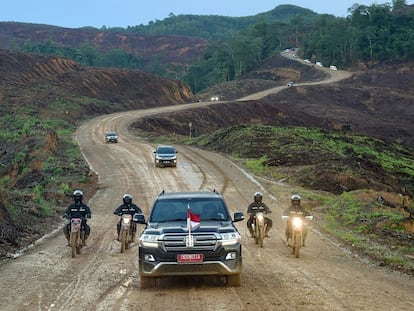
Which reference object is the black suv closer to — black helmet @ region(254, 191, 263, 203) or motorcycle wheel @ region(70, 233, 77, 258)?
motorcycle wheel @ region(70, 233, 77, 258)

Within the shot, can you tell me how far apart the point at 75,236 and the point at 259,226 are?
5.24 m

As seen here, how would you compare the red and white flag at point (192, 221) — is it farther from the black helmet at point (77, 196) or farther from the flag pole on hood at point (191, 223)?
the black helmet at point (77, 196)

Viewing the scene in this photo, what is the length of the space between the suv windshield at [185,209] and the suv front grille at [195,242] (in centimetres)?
123

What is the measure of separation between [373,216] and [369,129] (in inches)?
2721

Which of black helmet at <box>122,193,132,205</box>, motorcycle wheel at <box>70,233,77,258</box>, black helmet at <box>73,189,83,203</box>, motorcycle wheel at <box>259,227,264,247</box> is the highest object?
black helmet at <box>73,189,83,203</box>

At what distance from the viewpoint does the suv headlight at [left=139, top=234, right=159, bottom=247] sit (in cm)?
1134

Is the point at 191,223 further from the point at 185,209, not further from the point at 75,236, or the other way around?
the point at 75,236

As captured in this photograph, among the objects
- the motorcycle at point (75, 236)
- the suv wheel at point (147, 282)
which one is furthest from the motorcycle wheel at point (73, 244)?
the suv wheel at point (147, 282)

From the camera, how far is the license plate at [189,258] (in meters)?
11.1

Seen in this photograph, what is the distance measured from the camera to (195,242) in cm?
1121

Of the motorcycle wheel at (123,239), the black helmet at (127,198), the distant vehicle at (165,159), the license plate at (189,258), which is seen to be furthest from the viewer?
the distant vehicle at (165,159)

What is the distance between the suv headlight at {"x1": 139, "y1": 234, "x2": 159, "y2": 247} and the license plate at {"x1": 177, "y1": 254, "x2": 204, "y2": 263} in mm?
540

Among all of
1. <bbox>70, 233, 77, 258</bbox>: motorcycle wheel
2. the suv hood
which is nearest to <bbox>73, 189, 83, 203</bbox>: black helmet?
<bbox>70, 233, 77, 258</bbox>: motorcycle wheel

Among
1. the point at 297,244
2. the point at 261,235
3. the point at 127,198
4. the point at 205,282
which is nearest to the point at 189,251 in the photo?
the point at 205,282
